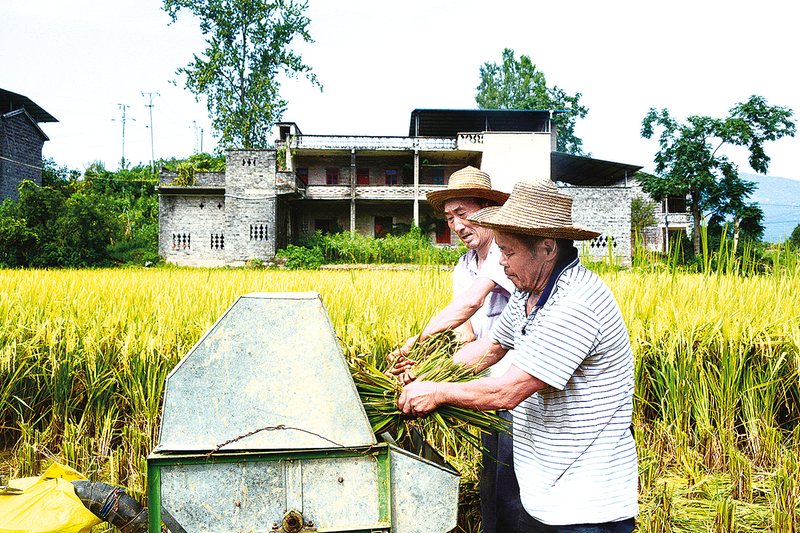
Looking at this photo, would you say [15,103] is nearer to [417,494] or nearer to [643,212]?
[417,494]

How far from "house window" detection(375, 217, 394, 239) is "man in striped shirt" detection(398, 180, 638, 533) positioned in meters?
23.3

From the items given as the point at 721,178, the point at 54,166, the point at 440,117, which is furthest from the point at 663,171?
the point at 54,166

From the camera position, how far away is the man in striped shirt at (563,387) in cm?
137

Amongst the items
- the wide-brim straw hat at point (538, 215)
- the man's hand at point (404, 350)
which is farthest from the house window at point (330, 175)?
the wide-brim straw hat at point (538, 215)

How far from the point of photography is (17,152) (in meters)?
22.4

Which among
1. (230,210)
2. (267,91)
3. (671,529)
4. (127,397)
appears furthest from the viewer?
(267,91)

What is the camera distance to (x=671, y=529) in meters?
2.27

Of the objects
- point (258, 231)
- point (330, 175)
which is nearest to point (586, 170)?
point (330, 175)

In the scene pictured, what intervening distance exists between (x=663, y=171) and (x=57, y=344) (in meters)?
26.0

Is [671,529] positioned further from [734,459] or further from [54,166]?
[54,166]

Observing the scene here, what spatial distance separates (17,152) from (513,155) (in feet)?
72.6

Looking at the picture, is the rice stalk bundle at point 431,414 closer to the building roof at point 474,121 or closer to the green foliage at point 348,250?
the green foliage at point 348,250

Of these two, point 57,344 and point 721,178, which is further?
point 721,178

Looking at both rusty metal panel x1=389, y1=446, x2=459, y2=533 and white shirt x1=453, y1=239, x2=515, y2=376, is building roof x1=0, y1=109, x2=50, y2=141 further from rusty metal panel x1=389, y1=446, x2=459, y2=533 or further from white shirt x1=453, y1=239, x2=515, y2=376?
rusty metal panel x1=389, y1=446, x2=459, y2=533
